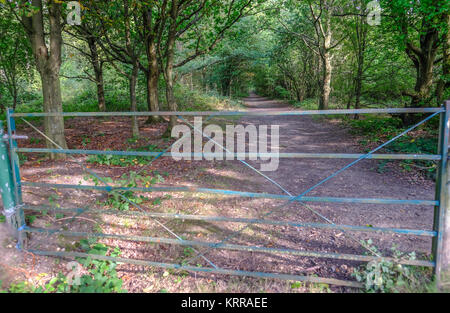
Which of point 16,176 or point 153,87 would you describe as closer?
point 16,176

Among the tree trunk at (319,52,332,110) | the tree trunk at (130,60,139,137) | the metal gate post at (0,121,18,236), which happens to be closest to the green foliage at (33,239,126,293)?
the metal gate post at (0,121,18,236)

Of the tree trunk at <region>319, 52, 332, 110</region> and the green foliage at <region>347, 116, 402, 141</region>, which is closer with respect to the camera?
the green foliage at <region>347, 116, 402, 141</region>

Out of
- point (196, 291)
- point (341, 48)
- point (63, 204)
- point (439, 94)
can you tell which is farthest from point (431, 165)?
point (341, 48)

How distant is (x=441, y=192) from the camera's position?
234 centimetres

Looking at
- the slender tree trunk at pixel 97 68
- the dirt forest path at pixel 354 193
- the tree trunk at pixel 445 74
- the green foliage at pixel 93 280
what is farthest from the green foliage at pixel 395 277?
the slender tree trunk at pixel 97 68

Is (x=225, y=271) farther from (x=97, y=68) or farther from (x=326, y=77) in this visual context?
(x=326, y=77)

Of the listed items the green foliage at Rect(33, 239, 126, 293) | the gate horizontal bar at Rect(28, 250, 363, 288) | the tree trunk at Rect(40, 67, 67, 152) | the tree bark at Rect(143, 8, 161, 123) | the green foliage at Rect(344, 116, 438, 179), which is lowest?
the green foliage at Rect(33, 239, 126, 293)

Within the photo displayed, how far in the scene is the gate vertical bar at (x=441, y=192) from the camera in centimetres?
228

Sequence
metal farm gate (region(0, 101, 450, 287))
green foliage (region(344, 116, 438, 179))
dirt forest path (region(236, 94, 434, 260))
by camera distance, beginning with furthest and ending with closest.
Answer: green foliage (region(344, 116, 438, 179))
dirt forest path (region(236, 94, 434, 260))
metal farm gate (region(0, 101, 450, 287))

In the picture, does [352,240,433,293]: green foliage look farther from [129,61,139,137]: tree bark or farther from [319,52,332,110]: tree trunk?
[319,52,332,110]: tree trunk

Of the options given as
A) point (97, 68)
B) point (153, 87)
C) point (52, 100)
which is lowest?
point (52, 100)

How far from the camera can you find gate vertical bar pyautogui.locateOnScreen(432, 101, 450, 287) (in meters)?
2.28

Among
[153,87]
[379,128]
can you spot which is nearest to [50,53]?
[153,87]

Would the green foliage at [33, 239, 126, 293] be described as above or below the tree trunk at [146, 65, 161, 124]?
below
